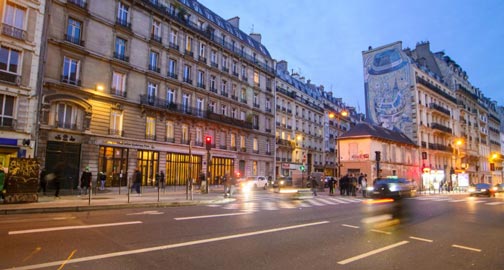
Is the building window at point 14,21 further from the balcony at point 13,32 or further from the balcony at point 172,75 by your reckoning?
the balcony at point 172,75

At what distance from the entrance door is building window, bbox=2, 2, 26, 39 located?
7.17m

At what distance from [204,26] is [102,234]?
33.2 meters

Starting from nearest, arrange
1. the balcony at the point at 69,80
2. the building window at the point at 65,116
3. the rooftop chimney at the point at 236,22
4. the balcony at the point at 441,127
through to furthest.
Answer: the building window at the point at 65,116 < the balcony at the point at 69,80 < the rooftop chimney at the point at 236,22 < the balcony at the point at 441,127

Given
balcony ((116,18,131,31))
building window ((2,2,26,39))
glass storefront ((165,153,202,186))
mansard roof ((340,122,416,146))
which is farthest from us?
Result: mansard roof ((340,122,416,146))

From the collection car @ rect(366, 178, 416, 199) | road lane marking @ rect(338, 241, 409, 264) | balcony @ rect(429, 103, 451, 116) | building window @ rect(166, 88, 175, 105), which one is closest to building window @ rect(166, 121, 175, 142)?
building window @ rect(166, 88, 175, 105)

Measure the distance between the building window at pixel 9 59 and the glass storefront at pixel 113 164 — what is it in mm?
8080

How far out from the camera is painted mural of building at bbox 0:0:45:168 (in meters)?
18.8

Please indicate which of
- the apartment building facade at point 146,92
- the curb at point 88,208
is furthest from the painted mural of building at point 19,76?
the curb at point 88,208

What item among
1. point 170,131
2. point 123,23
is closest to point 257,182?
point 170,131

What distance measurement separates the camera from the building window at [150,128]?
2869cm

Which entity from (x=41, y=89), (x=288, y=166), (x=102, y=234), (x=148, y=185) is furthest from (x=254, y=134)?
(x=102, y=234)

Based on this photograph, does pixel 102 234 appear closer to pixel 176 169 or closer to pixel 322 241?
pixel 322 241

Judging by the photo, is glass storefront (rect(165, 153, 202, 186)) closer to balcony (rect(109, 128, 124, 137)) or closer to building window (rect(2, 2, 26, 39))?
balcony (rect(109, 128, 124, 137))

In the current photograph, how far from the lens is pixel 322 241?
6516 mm
